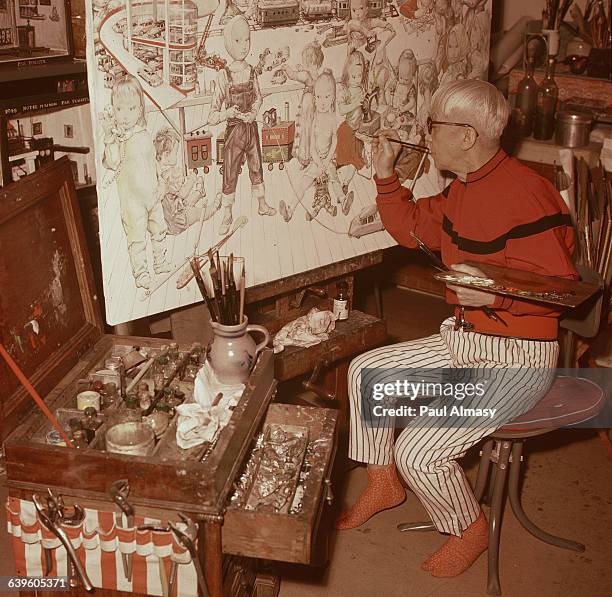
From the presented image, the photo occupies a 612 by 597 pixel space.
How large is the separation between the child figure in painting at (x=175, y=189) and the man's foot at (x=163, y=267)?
9cm

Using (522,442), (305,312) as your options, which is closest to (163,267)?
(305,312)

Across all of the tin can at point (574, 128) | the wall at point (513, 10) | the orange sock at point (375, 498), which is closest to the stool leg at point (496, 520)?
the orange sock at point (375, 498)

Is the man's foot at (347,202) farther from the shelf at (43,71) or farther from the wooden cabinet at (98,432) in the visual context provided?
the shelf at (43,71)

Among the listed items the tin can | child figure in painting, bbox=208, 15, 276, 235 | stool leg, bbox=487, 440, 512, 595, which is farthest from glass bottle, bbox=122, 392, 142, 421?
the tin can

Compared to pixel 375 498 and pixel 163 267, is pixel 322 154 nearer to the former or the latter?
pixel 163 267

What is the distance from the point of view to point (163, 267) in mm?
2316

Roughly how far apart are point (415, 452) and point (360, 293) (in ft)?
7.09

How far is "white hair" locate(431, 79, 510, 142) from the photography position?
246 centimetres

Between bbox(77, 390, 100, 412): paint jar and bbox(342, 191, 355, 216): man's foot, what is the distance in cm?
116

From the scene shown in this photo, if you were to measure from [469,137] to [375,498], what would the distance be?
124cm

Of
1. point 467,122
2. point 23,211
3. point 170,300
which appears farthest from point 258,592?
point 467,122

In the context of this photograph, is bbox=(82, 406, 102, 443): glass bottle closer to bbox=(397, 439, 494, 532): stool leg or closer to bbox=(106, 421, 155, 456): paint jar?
bbox=(106, 421, 155, 456): paint jar

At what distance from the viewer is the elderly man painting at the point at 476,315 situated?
2422mm

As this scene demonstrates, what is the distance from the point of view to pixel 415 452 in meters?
2.49
